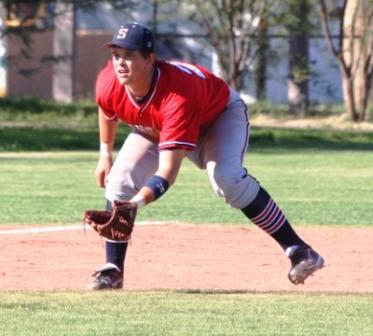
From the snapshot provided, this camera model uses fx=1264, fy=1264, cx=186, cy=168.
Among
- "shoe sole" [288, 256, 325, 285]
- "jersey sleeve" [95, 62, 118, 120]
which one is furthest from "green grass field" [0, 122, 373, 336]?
"jersey sleeve" [95, 62, 118, 120]

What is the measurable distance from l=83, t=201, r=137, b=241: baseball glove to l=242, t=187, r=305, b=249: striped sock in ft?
2.64

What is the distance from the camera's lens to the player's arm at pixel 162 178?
23.4ft

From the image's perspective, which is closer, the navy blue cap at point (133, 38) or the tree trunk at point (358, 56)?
the navy blue cap at point (133, 38)

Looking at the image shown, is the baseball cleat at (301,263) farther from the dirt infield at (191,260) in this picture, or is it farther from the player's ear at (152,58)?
the player's ear at (152,58)

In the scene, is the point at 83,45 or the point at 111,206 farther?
the point at 83,45

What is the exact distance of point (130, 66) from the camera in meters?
7.18

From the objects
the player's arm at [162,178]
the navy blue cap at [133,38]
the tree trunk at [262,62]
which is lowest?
the tree trunk at [262,62]

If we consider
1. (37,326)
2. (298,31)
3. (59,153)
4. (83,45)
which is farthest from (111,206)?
(83,45)

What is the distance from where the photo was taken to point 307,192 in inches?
605

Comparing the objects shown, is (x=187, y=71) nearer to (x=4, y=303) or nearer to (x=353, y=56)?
(x=4, y=303)

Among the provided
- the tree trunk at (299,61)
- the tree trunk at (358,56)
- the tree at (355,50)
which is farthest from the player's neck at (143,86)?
the tree trunk at (299,61)

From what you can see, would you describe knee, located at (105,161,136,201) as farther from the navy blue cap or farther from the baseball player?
the navy blue cap

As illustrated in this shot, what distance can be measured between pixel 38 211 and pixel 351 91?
16885 millimetres

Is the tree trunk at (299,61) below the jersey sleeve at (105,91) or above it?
below
